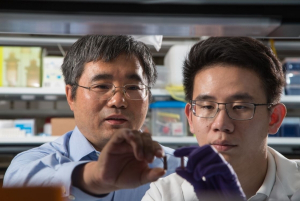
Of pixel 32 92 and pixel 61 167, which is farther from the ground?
pixel 32 92

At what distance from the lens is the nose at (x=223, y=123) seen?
32.7 inches

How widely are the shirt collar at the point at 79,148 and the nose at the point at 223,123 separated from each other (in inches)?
14.8

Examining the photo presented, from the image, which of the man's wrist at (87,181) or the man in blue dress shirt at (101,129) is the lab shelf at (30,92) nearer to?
the man in blue dress shirt at (101,129)

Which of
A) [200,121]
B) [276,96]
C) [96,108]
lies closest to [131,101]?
[96,108]

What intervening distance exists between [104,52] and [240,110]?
1.41 feet

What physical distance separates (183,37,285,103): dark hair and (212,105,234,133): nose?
0.60ft

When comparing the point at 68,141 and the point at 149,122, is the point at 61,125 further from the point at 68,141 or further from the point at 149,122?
the point at 68,141

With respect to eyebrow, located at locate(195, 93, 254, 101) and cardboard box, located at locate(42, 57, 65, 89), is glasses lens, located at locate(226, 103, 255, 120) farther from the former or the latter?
cardboard box, located at locate(42, 57, 65, 89)

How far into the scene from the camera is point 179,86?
2660 mm

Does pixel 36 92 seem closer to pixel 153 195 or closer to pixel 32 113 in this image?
pixel 32 113

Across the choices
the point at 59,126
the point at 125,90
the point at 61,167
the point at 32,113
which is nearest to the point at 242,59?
the point at 125,90

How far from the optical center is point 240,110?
89 cm

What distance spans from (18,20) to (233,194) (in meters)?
0.44

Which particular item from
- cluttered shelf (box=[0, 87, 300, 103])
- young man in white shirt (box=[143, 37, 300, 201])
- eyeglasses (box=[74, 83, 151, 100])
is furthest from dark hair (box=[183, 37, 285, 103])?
cluttered shelf (box=[0, 87, 300, 103])
